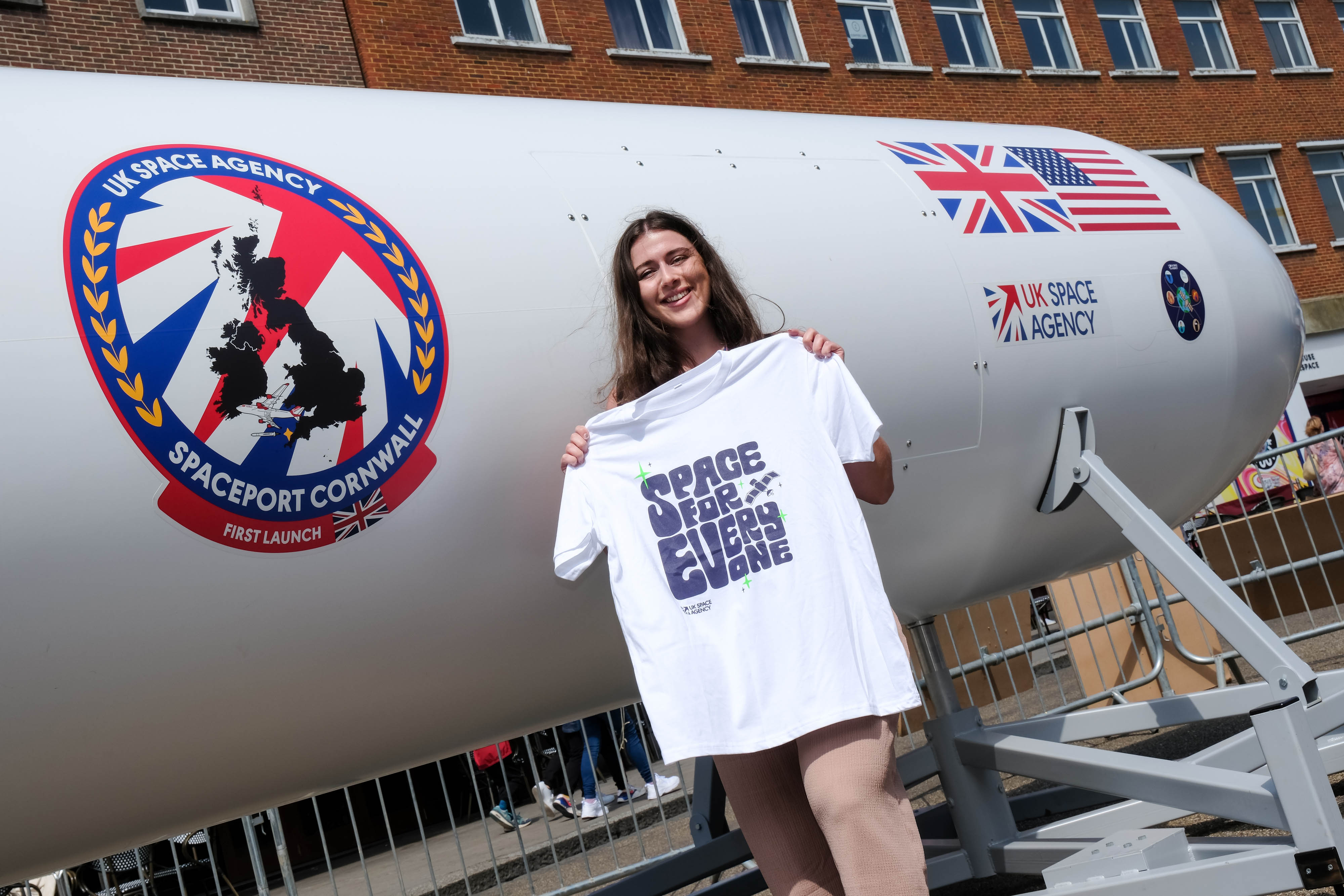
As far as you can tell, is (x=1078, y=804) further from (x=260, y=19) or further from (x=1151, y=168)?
(x=260, y=19)

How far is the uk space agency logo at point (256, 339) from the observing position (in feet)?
7.04

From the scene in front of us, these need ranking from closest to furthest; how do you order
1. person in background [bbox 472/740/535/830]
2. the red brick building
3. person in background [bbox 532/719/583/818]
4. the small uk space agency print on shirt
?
the small uk space agency print on shirt → person in background [bbox 472/740/535/830] → person in background [bbox 532/719/583/818] → the red brick building

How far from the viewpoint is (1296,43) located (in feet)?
67.6

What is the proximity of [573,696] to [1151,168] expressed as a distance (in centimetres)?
289

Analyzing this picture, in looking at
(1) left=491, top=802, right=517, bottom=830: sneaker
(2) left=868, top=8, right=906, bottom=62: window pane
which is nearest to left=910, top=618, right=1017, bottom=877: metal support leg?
(1) left=491, top=802, right=517, bottom=830: sneaker

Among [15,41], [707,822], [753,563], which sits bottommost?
[707,822]

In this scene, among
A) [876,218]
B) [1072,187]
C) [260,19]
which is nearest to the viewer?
[876,218]

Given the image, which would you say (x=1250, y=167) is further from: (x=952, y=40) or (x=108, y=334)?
(x=108, y=334)

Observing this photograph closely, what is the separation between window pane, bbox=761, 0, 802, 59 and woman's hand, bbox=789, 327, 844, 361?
47.8 ft

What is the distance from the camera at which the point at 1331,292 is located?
18969 millimetres

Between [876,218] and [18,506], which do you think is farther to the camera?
[876,218]

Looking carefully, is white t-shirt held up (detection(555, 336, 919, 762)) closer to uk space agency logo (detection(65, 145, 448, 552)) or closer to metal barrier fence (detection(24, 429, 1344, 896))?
uk space agency logo (detection(65, 145, 448, 552))

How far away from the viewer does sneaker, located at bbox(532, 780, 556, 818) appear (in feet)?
21.1

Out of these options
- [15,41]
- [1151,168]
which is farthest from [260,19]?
[1151,168]
